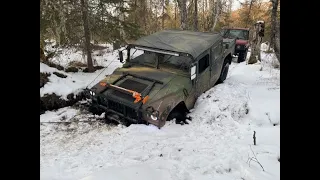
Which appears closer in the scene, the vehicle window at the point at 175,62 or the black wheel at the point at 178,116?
the black wheel at the point at 178,116

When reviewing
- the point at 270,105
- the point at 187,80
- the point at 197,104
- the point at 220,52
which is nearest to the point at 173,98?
the point at 187,80

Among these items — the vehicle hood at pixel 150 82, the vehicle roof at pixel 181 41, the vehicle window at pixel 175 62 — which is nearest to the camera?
the vehicle hood at pixel 150 82

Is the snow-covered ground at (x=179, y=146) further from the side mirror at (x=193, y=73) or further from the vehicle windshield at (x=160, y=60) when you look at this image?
the vehicle windshield at (x=160, y=60)

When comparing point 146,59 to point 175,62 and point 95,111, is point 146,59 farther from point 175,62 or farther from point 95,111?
point 95,111

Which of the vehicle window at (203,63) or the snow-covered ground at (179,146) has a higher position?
the vehicle window at (203,63)

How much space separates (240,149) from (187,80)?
2.34 meters

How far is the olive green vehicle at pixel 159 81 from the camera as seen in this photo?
6.50 metres

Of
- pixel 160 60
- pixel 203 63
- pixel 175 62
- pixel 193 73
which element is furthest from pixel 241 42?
pixel 193 73

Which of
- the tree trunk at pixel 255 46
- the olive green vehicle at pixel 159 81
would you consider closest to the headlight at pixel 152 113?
the olive green vehicle at pixel 159 81

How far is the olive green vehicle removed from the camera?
256 inches

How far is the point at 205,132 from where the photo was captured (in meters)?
6.62
